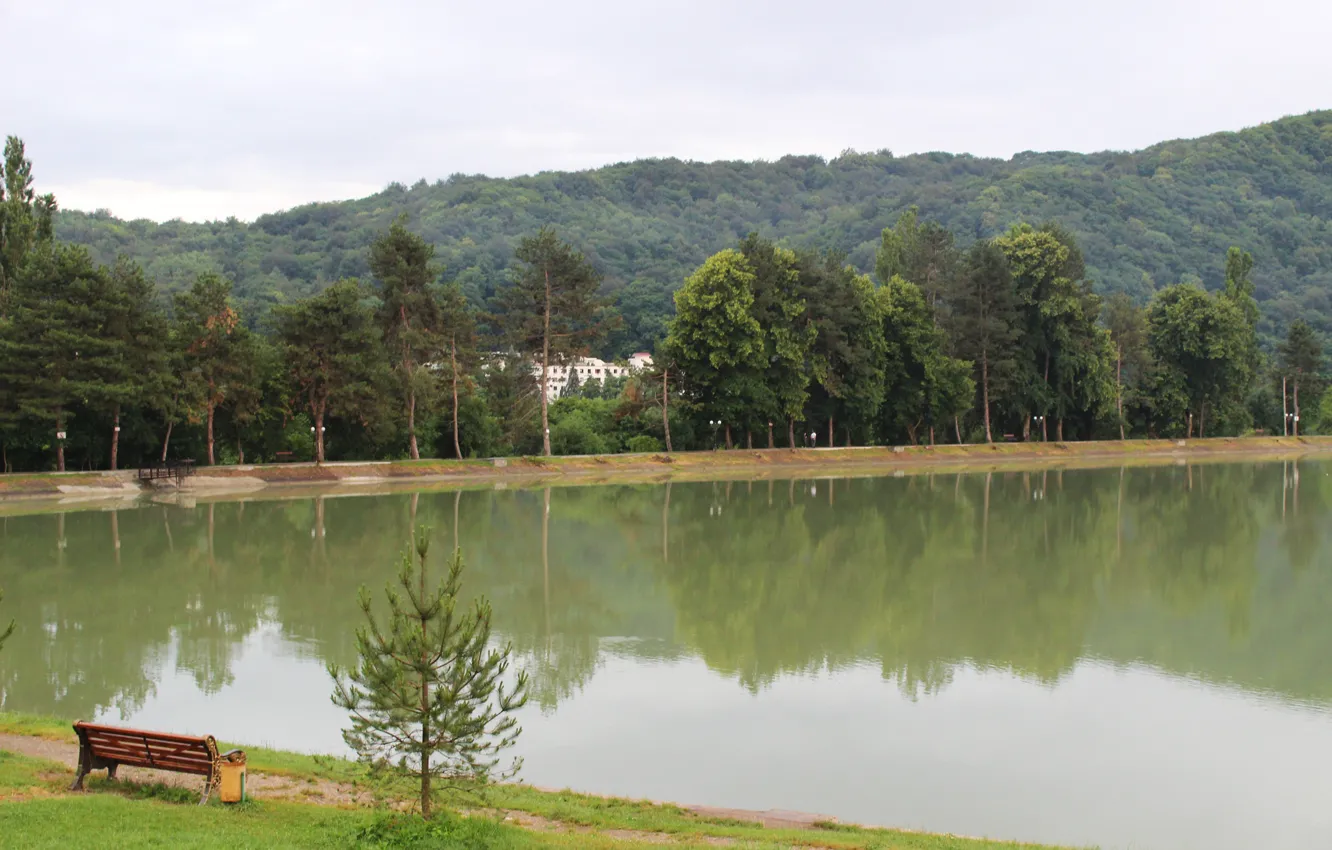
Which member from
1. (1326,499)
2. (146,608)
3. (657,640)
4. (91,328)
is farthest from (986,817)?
(91,328)

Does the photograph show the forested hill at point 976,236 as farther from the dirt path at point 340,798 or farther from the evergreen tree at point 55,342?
the dirt path at point 340,798

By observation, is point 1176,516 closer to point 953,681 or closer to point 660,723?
point 953,681

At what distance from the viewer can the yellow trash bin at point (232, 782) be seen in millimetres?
10297

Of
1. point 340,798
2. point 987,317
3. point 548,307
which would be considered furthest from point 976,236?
point 340,798

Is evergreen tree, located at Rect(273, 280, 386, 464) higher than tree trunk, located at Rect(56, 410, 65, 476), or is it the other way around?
evergreen tree, located at Rect(273, 280, 386, 464)

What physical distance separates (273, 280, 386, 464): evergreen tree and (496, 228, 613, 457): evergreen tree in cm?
877

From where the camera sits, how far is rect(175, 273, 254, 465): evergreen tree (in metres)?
49.3

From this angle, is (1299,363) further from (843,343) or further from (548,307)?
(548,307)

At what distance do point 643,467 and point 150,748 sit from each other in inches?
1909

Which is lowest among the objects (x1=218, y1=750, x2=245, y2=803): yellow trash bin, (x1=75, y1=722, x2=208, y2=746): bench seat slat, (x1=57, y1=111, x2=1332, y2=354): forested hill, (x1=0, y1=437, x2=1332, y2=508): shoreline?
(x1=218, y1=750, x2=245, y2=803): yellow trash bin

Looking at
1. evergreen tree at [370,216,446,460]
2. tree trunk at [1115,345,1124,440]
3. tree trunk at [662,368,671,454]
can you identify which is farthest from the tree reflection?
tree trunk at [1115,345,1124,440]

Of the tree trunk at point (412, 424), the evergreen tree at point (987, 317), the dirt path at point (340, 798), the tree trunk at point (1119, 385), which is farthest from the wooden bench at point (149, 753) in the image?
the tree trunk at point (1119, 385)

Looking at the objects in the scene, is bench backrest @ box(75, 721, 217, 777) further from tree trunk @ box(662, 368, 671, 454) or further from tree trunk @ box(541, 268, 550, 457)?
tree trunk @ box(662, 368, 671, 454)

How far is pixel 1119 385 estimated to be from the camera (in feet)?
246
